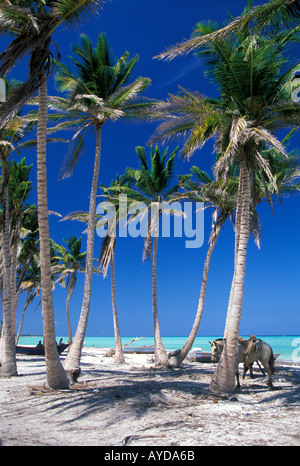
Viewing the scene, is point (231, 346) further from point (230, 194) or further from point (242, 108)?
point (230, 194)

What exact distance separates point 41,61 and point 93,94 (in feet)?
13.3

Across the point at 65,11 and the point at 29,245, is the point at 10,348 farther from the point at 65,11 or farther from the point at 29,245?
the point at 29,245

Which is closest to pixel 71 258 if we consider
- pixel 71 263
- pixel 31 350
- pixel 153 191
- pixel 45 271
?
pixel 71 263

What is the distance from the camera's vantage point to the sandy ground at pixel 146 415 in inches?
205

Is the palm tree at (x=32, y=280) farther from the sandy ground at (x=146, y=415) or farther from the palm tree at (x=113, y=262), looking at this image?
the sandy ground at (x=146, y=415)

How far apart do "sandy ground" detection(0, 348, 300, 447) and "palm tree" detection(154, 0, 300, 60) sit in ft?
26.1

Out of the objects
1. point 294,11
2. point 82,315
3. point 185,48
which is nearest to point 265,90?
point 294,11

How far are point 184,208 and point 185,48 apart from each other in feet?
37.6

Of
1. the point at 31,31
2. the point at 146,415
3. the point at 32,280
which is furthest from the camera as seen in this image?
the point at 32,280

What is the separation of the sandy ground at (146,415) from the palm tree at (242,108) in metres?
1.26

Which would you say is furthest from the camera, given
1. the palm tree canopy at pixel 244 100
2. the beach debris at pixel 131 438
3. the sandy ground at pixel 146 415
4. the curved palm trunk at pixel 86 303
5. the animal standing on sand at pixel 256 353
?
the curved palm trunk at pixel 86 303

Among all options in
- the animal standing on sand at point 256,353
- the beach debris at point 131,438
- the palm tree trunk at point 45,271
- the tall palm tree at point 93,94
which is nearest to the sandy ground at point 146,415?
the beach debris at point 131,438

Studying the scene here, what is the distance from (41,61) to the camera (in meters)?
8.80

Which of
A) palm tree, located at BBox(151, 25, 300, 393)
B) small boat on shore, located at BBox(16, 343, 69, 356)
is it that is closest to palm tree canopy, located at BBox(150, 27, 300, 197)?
palm tree, located at BBox(151, 25, 300, 393)
